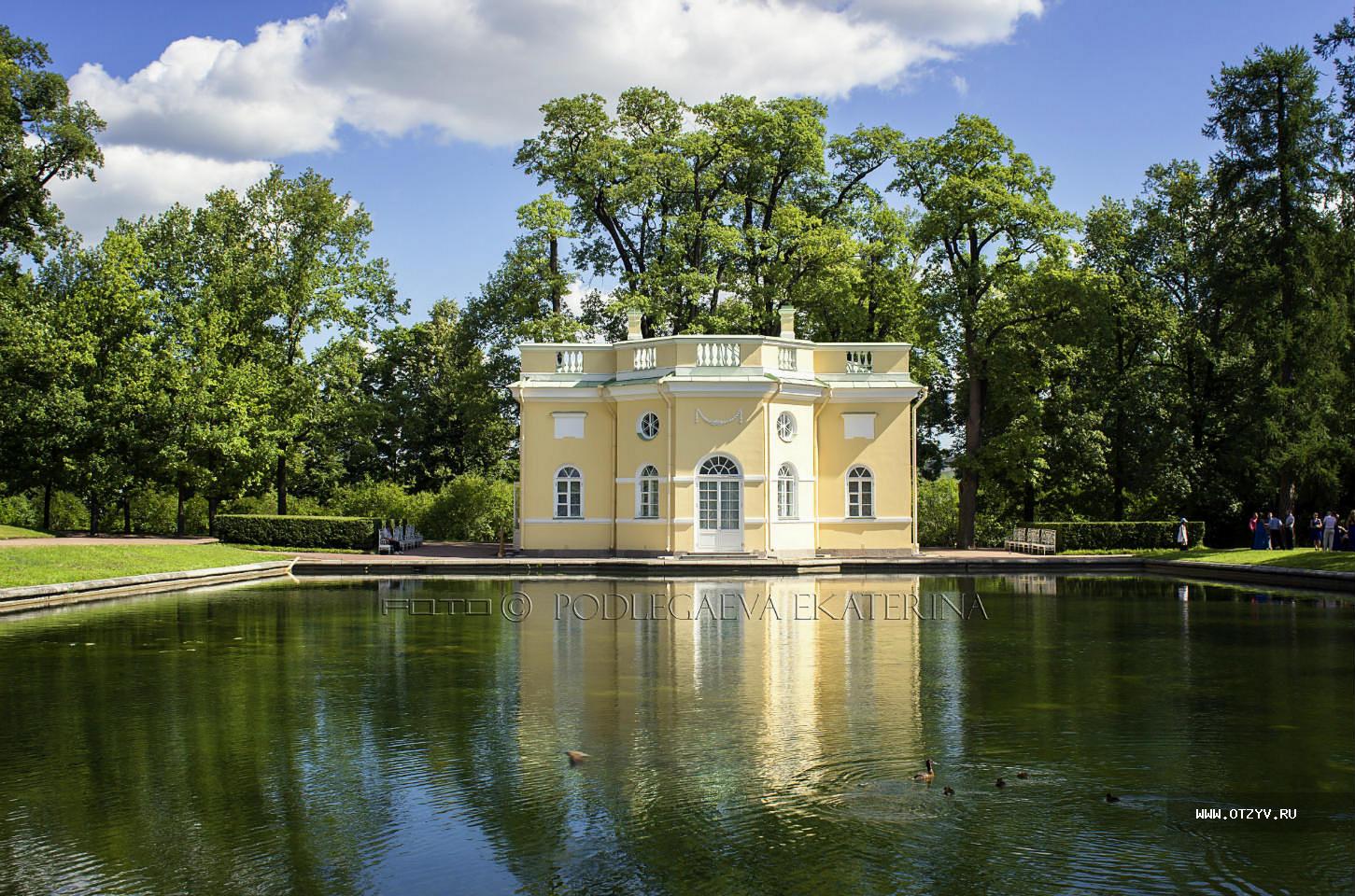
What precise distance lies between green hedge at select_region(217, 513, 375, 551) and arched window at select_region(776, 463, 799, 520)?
38.4ft

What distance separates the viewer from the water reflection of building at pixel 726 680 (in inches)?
311

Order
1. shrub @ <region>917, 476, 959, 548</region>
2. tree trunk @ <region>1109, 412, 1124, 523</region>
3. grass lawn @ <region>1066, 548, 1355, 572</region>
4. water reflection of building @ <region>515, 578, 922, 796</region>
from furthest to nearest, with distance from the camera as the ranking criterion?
shrub @ <region>917, 476, 959, 548</region> → tree trunk @ <region>1109, 412, 1124, 523</region> → grass lawn @ <region>1066, 548, 1355, 572</region> → water reflection of building @ <region>515, 578, 922, 796</region>

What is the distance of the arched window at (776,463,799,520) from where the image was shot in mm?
28469

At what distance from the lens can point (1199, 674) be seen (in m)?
11.0

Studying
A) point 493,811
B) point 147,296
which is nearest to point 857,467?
point 147,296

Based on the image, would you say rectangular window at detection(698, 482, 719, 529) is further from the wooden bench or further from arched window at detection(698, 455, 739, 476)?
the wooden bench

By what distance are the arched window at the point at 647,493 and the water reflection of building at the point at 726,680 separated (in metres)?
9.79

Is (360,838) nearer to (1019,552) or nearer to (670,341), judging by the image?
(670,341)

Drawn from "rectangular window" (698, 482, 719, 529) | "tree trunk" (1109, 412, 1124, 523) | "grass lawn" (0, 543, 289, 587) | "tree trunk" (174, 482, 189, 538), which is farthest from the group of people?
"tree trunk" (174, 482, 189, 538)

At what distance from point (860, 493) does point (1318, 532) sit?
42.9 ft

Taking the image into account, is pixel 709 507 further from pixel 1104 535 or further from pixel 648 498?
pixel 1104 535

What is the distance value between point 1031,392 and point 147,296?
92.0 ft

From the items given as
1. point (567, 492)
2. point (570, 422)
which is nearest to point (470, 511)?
point (567, 492)

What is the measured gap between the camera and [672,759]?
746 centimetres
